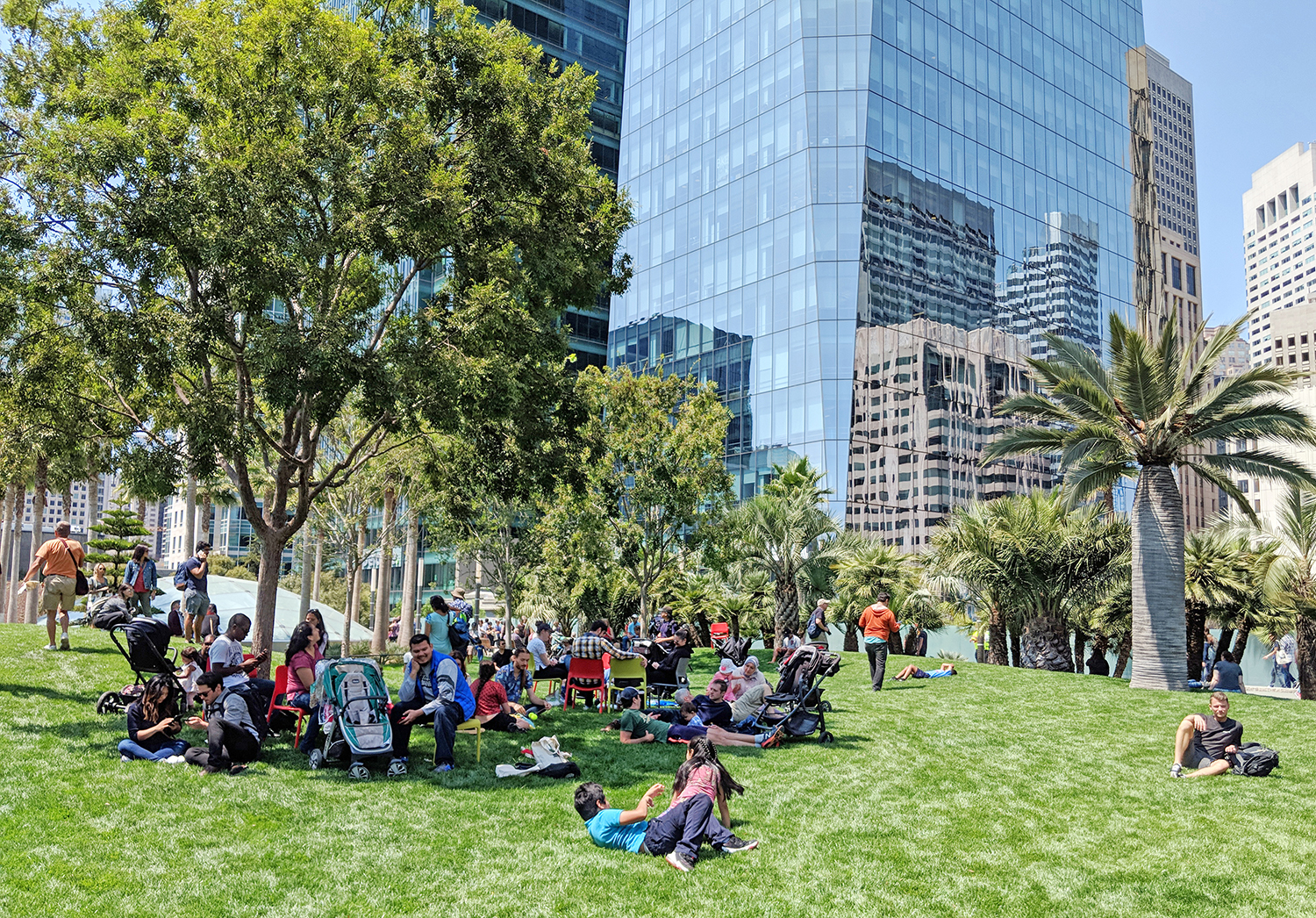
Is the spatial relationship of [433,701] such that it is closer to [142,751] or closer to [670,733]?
[142,751]

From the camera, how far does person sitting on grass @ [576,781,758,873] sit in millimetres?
7344

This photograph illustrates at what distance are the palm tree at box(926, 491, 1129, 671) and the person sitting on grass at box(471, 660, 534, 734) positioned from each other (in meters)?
15.9

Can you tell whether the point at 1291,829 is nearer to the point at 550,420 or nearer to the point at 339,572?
the point at 550,420

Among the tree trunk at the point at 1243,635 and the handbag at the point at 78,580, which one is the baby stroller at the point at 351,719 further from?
the tree trunk at the point at 1243,635

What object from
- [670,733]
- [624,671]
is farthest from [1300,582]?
[670,733]

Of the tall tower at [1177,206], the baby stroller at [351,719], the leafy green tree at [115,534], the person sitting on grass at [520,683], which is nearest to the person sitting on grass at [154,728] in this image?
the baby stroller at [351,719]

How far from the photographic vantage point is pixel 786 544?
29875mm

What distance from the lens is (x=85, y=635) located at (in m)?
17.8

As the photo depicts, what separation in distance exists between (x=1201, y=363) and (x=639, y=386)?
1355cm

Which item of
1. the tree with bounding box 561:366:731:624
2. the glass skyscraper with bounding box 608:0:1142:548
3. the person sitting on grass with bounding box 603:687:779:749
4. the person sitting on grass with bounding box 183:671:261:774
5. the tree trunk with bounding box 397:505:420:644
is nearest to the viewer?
the person sitting on grass with bounding box 183:671:261:774

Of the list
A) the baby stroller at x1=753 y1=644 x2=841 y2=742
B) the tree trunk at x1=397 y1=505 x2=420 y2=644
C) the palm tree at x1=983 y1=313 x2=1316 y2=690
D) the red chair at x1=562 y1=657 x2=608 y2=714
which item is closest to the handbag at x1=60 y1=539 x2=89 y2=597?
the red chair at x1=562 y1=657 x2=608 y2=714

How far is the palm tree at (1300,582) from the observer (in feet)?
68.9

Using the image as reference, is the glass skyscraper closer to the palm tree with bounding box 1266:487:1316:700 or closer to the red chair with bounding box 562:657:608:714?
the palm tree with bounding box 1266:487:1316:700

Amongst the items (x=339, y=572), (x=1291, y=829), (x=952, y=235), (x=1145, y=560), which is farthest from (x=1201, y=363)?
(x=339, y=572)
